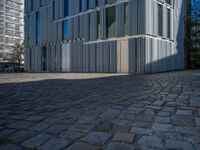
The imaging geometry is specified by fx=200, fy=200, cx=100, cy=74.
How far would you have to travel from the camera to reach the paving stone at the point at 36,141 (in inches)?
81.7

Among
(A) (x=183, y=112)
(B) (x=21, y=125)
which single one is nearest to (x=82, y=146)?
(B) (x=21, y=125)

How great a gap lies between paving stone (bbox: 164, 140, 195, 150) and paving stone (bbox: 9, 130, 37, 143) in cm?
151

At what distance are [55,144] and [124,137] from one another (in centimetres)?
75

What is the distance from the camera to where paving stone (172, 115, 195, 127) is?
264cm

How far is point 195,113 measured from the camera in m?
3.17

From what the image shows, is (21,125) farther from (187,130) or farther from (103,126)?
(187,130)

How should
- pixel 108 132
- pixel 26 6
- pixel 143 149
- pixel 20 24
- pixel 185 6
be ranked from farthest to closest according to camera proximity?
pixel 20 24 → pixel 26 6 → pixel 185 6 → pixel 108 132 → pixel 143 149

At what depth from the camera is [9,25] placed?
6919 cm

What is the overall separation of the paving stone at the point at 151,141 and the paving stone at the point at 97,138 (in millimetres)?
374

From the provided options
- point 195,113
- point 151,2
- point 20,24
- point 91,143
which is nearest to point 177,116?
point 195,113

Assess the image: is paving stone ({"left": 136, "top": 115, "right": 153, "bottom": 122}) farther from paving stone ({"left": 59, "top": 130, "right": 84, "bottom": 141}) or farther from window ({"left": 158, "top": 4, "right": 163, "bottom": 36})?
window ({"left": 158, "top": 4, "right": 163, "bottom": 36})

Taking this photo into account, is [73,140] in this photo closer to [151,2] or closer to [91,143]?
[91,143]

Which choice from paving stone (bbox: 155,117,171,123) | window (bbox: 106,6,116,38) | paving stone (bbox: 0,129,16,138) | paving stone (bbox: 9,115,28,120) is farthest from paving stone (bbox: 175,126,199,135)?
window (bbox: 106,6,116,38)

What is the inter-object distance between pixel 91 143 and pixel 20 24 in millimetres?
79994
